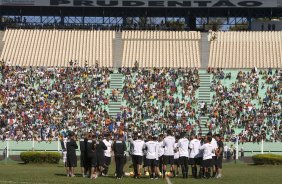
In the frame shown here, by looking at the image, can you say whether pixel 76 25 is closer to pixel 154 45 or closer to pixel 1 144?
pixel 154 45

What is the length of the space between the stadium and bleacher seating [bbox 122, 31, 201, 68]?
94 mm

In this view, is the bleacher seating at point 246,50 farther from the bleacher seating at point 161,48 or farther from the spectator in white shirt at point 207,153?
the spectator in white shirt at point 207,153

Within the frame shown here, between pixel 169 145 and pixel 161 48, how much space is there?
44.8 m

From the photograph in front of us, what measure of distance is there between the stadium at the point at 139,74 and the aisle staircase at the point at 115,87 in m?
0.09

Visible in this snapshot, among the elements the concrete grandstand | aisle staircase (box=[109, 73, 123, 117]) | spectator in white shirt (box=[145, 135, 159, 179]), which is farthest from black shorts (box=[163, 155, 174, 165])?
aisle staircase (box=[109, 73, 123, 117])

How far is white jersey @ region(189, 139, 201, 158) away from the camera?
3725cm

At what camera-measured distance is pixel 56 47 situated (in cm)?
8194

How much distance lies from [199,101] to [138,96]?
16.6ft

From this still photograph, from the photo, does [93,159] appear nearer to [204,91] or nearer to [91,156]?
[91,156]

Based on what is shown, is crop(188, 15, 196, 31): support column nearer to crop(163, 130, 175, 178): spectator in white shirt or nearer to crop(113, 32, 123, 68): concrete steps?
crop(113, 32, 123, 68): concrete steps

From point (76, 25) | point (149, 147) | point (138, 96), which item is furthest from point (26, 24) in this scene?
point (149, 147)

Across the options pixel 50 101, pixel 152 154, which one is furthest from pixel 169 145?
pixel 50 101

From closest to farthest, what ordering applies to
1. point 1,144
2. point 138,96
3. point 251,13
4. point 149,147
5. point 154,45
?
point 149,147 → point 1,144 → point 138,96 → point 154,45 → point 251,13

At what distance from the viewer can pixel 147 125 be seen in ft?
222
